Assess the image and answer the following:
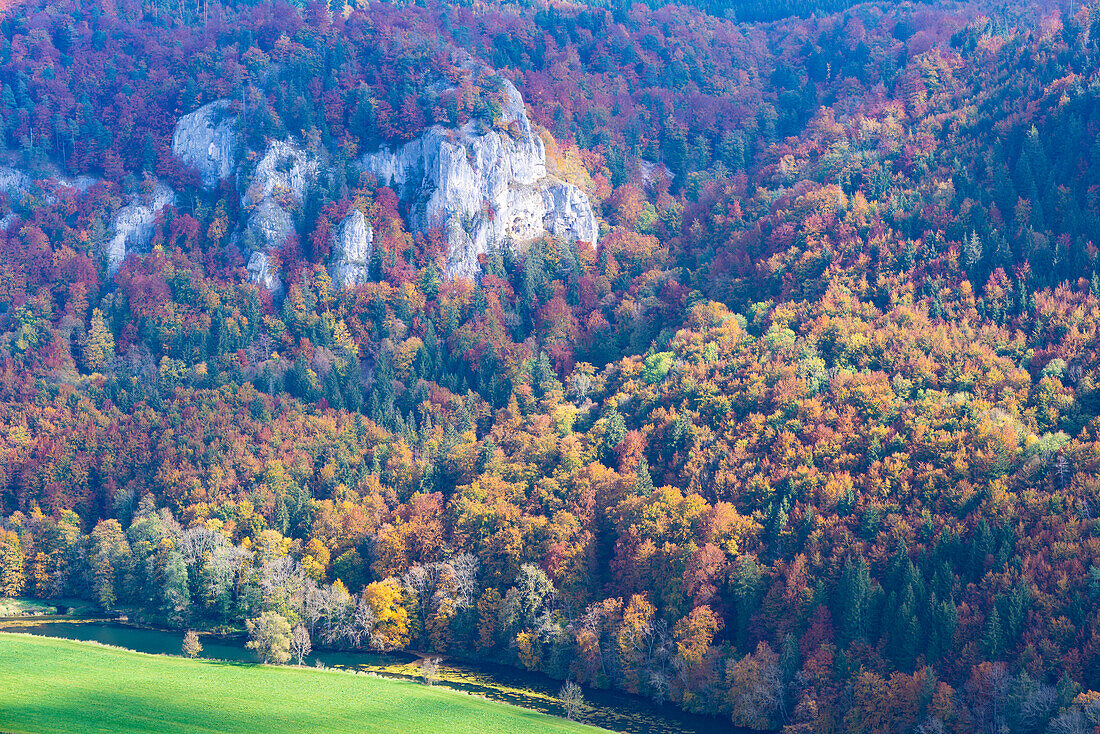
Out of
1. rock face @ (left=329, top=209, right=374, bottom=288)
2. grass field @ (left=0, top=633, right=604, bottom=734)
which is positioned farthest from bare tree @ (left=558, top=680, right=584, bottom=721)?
rock face @ (left=329, top=209, right=374, bottom=288)

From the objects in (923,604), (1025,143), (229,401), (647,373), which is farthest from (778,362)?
(229,401)

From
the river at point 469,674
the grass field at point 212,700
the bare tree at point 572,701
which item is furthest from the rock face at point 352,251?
the bare tree at point 572,701

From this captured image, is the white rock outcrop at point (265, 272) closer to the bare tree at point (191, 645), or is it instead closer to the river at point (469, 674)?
the river at point (469, 674)

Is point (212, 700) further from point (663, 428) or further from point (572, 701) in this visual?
point (663, 428)

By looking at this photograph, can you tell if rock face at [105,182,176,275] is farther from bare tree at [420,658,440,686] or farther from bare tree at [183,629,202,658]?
bare tree at [420,658,440,686]

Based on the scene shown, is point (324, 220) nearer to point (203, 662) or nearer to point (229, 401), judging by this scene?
point (229, 401)

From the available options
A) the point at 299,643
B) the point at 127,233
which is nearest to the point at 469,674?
the point at 299,643
